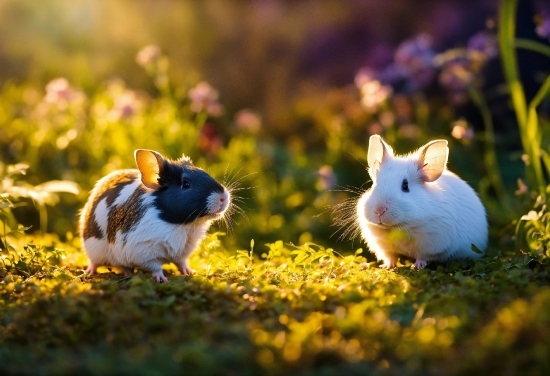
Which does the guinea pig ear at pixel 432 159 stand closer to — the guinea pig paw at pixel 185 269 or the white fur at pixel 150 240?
the white fur at pixel 150 240

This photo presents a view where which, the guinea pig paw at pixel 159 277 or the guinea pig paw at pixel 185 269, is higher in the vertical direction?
the guinea pig paw at pixel 159 277

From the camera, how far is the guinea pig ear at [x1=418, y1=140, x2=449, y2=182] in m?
5.62

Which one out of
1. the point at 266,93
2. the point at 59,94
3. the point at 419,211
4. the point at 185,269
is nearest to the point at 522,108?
the point at 419,211

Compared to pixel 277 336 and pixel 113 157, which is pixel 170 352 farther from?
pixel 113 157

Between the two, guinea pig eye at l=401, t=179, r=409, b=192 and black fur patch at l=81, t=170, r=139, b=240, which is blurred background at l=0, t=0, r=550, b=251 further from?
black fur patch at l=81, t=170, r=139, b=240

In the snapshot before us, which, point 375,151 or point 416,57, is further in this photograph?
point 416,57

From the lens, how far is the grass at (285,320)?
11.2 ft

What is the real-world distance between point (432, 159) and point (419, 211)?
485 millimetres

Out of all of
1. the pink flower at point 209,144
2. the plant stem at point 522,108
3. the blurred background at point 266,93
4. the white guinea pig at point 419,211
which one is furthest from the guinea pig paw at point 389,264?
the pink flower at point 209,144

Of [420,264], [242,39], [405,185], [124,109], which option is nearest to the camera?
[405,185]

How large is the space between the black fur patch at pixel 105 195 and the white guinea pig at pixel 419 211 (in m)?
1.97

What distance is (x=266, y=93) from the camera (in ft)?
42.4

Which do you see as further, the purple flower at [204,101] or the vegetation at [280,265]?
Answer: the purple flower at [204,101]

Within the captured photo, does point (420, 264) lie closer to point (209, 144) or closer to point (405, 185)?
point (405, 185)
